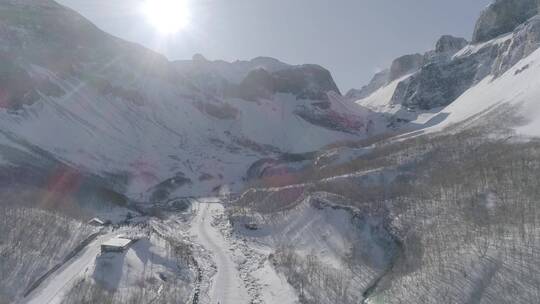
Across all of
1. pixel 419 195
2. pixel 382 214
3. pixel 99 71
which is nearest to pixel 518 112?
pixel 419 195

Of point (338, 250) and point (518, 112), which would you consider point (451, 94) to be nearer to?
point (518, 112)

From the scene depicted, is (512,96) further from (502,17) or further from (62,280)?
(62,280)

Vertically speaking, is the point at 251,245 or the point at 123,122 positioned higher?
the point at 123,122

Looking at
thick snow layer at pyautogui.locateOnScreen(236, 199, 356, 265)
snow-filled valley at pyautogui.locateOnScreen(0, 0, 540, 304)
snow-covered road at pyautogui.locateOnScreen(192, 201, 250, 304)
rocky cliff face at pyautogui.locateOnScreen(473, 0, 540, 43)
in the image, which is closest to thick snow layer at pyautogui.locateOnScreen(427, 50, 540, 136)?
snow-filled valley at pyautogui.locateOnScreen(0, 0, 540, 304)

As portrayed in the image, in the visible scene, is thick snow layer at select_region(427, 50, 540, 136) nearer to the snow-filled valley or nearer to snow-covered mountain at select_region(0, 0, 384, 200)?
the snow-filled valley

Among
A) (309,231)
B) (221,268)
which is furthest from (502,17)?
(221,268)

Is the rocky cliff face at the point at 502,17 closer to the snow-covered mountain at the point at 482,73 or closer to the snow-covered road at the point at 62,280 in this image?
the snow-covered mountain at the point at 482,73
